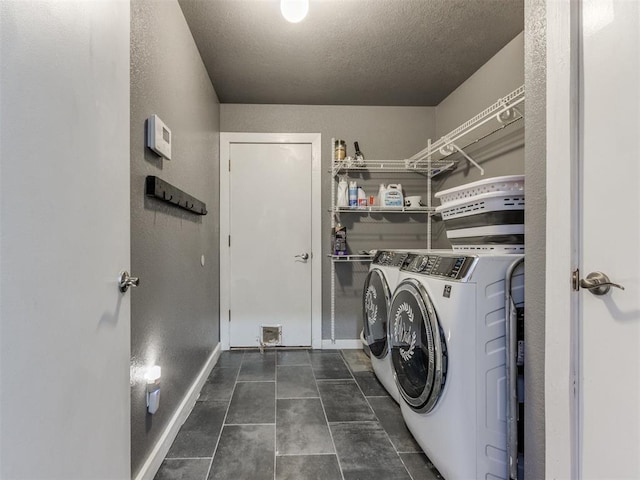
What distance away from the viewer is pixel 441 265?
50.7 inches

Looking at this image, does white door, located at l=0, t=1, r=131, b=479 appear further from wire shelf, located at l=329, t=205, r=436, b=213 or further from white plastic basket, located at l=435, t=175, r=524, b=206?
wire shelf, located at l=329, t=205, r=436, b=213

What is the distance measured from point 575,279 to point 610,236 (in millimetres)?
147

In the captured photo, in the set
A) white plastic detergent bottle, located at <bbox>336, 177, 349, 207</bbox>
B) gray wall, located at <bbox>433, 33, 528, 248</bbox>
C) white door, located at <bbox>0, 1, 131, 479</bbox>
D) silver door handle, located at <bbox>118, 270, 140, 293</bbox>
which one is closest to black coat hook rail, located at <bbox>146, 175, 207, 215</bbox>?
white door, located at <bbox>0, 1, 131, 479</bbox>

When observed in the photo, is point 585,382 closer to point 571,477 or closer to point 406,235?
point 571,477

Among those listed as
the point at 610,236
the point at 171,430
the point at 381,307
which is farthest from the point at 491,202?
the point at 171,430

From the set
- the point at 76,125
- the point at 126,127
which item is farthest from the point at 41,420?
the point at 126,127

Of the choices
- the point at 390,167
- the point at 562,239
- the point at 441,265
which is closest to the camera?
the point at 562,239

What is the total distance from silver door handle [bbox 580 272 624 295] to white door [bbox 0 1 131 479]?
131 centimetres

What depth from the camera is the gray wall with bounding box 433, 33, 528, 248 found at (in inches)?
73.7

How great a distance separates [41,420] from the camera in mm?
594

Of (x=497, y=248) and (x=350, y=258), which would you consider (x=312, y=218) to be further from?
(x=497, y=248)

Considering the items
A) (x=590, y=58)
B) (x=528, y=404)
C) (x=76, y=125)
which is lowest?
(x=528, y=404)

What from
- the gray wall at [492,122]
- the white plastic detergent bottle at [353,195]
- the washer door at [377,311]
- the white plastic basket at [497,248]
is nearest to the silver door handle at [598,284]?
the white plastic basket at [497,248]

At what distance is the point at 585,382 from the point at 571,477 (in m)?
0.29
